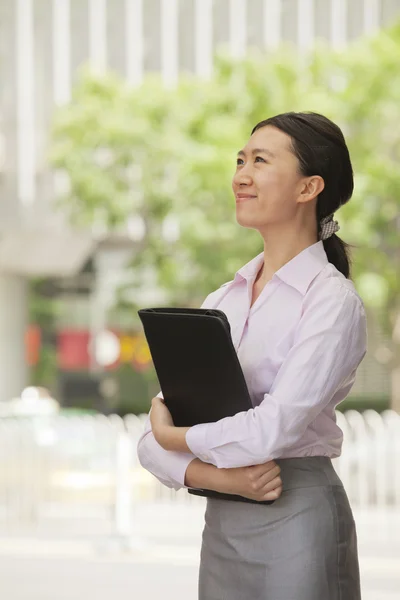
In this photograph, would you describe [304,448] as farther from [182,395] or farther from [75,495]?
[75,495]

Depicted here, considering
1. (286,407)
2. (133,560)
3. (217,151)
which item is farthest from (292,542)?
(217,151)

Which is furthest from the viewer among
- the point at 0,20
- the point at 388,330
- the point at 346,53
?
the point at 0,20

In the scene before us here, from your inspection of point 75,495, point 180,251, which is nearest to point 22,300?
point 180,251

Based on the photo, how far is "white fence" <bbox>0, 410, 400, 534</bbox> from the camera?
590 centimetres

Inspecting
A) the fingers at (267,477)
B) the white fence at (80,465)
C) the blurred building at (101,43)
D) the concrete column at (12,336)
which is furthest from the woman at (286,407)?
the blurred building at (101,43)

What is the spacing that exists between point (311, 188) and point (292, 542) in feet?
1.43

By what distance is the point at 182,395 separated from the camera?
1.25 meters

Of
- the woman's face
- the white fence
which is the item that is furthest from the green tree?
the woman's face

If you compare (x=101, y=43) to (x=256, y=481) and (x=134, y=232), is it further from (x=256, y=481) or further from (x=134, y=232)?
(x=256, y=481)

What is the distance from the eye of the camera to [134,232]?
51.5 ft

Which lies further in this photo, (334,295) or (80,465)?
(80,465)

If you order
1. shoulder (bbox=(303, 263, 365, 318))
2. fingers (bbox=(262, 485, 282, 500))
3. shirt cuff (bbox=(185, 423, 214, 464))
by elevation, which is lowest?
fingers (bbox=(262, 485, 282, 500))

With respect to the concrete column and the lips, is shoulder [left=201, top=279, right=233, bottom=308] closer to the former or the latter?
the lips

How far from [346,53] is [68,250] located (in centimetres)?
471
